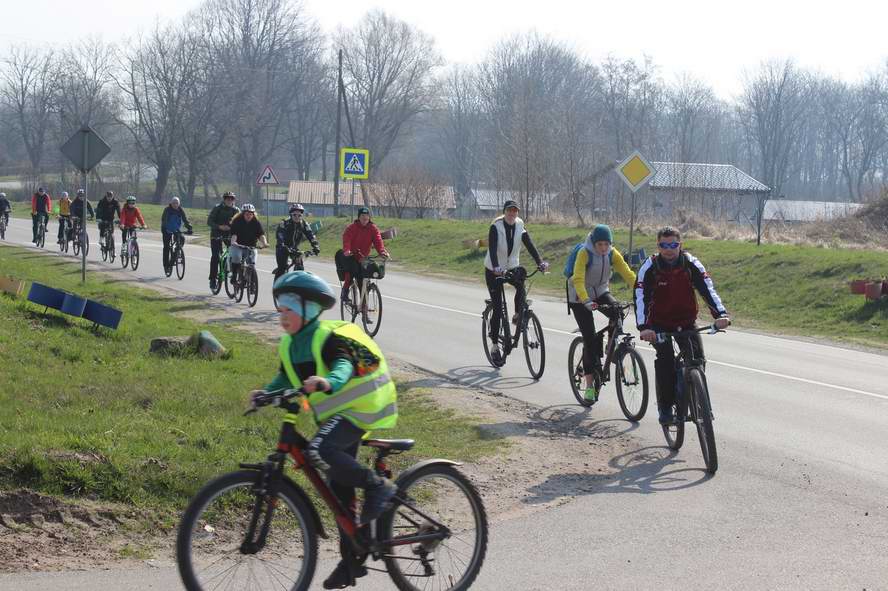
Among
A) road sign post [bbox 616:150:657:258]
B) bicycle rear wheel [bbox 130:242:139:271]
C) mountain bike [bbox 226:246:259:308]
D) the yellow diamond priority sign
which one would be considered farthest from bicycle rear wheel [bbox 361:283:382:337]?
bicycle rear wheel [bbox 130:242:139:271]

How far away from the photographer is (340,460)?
4.80 metres

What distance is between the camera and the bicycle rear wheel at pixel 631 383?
387 inches

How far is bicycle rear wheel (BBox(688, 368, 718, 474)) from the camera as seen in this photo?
7945 millimetres

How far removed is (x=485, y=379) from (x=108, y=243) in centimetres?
1860

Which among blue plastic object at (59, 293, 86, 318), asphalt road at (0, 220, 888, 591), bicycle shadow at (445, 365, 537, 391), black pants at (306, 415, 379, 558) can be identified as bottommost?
bicycle shadow at (445, 365, 537, 391)

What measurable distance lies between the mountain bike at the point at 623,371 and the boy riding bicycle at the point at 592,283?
0.05 m

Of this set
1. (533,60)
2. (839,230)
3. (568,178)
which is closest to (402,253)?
(568,178)

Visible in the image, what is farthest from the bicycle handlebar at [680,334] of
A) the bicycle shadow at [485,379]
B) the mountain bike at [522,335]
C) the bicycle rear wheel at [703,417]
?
the mountain bike at [522,335]

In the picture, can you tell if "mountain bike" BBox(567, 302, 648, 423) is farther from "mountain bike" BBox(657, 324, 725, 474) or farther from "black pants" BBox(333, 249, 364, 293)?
"black pants" BBox(333, 249, 364, 293)

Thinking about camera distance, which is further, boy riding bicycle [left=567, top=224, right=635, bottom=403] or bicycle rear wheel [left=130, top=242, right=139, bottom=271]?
bicycle rear wheel [left=130, top=242, right=139, bottom=271]

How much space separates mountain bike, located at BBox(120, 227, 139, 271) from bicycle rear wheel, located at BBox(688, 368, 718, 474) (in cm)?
2023

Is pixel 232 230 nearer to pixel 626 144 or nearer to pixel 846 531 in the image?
pixel 846 531

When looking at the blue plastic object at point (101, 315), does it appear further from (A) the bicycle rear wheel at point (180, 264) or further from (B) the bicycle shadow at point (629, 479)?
(A) the bicycle rear wheel at point (180, 264)

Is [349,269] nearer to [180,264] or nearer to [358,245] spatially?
[358,245]
